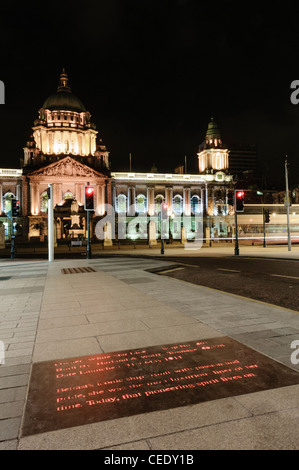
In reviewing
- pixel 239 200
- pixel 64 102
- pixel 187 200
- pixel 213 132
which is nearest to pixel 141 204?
pixel 187 200

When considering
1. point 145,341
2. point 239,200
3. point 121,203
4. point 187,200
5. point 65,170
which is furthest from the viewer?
point 187,200

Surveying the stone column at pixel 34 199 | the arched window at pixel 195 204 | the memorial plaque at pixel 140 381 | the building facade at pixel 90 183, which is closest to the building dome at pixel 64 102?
the building facade at pixel 90 183

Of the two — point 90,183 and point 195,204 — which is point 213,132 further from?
point 90,183

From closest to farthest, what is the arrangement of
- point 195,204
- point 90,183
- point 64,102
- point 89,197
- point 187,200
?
point 89,197 < point 90,183 < point 64,102 < point 187,200 < point 195,204

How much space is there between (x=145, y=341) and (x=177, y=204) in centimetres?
7991

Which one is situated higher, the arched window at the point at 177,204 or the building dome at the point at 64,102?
the building dome at the point at 64,102

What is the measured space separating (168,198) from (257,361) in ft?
260

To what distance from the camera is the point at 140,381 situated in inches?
137

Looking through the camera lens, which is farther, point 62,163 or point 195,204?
point 195,204

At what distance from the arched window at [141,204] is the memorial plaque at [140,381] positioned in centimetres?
7520

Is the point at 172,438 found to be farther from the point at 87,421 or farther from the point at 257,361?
the point at 257,361

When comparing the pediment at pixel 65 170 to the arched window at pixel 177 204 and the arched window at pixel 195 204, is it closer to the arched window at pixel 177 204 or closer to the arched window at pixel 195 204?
the arched window at pixel 177 204

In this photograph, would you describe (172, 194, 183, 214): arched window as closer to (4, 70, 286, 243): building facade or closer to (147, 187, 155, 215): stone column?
(4, 70, 286, 243): building facade

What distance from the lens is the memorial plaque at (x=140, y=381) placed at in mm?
2889
